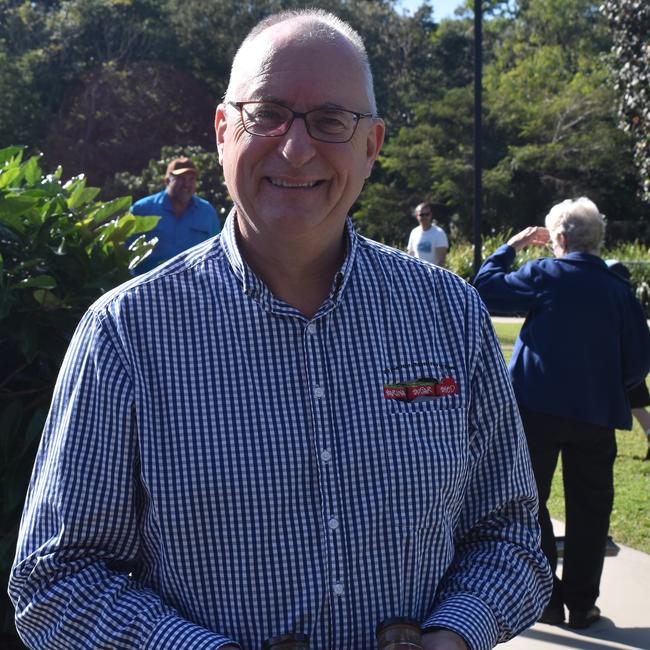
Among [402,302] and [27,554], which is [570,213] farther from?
[27,554]

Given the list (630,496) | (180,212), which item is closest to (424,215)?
(180,212)

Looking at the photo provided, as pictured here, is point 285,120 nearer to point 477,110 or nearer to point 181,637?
point 181,637

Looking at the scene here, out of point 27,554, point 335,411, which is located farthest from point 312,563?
point 27,554

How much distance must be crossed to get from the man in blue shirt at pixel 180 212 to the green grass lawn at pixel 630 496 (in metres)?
3.43

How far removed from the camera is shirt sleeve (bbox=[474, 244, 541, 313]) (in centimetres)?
538

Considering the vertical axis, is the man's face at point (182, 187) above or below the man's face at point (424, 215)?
above

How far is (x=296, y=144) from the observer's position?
75.6 inches

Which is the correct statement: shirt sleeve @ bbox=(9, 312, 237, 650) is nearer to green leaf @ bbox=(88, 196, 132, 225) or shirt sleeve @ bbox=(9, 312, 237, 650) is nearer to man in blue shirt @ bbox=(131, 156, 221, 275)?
green leaf @ bbox=(88, 196, 132, 225)

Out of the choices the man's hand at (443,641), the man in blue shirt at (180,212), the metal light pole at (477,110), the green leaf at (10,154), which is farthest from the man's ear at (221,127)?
the metal light pole at (477,110)

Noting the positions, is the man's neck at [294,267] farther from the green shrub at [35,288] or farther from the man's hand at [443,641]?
the green shrub at [35,288]

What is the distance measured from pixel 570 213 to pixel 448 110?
1360 inches

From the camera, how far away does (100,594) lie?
1810 mm

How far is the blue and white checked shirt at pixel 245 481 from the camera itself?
1830mm

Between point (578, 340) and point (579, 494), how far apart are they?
849mm
